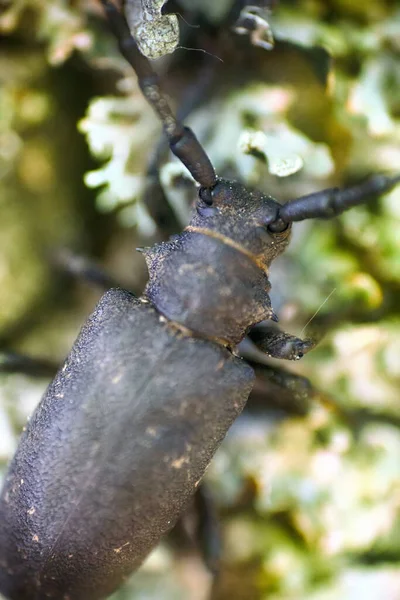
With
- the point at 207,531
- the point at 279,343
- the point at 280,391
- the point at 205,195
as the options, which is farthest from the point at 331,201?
the point at 207,531

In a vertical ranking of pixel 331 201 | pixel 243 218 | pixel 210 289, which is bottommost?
pixel 210 289

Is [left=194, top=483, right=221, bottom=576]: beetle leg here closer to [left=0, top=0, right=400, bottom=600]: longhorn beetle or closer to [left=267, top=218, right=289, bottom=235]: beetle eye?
[left=0, top=0, right=400, bottom=600]: longhorn beetle

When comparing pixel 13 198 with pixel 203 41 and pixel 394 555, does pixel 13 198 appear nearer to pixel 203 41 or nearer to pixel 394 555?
pixel 203 41

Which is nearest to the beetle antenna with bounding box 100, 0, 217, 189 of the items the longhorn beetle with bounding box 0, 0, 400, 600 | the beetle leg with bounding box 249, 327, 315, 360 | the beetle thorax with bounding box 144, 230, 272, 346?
the longhorn beetle with bounding box 0, 0, 400, 600

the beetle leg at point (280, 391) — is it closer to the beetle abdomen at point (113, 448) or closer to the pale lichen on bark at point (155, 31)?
the beetle abdomen at point (113, 448)

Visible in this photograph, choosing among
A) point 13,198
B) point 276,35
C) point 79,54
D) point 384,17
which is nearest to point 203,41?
point 276,35

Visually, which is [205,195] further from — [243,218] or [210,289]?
[210,289]
